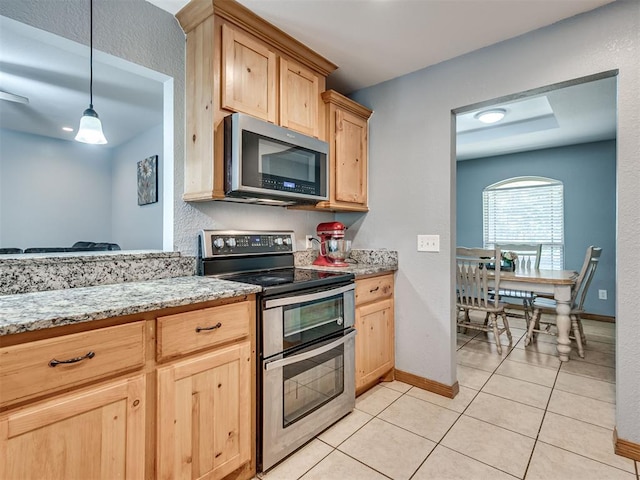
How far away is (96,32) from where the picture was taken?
153 cm

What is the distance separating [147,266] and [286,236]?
37.5 inches

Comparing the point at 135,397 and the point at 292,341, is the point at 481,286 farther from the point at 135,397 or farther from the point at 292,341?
the point at 135,397

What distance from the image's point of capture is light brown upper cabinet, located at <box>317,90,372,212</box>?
7.68ft

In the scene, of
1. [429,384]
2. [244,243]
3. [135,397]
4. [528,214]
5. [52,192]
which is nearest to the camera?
[135,397]

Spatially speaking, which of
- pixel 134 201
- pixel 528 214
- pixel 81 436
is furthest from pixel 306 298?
pixel 528 214

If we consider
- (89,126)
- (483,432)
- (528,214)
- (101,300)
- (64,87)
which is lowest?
(483,432)

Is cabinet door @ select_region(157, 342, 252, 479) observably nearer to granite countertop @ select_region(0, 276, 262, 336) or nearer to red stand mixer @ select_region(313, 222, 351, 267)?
granite countertop @ select_region(0, 276, 262, 336)

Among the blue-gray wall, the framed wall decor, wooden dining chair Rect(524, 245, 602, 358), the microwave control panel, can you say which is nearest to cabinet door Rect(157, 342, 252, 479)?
the microwave control panel

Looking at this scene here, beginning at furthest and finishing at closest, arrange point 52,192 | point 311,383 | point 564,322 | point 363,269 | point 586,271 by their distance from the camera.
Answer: point 52,192, point 586,271, point 564,322, point 363,269, point 311,383

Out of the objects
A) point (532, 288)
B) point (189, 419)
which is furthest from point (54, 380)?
point (532, 288)

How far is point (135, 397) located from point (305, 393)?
0.85m

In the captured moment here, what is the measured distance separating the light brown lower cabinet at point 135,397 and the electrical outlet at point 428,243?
4.61 feet

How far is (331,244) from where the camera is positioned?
7.95ft

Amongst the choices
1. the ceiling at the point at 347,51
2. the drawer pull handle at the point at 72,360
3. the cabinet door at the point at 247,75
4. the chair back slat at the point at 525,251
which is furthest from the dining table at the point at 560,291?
the drawer pull handle at the point at 72,360
